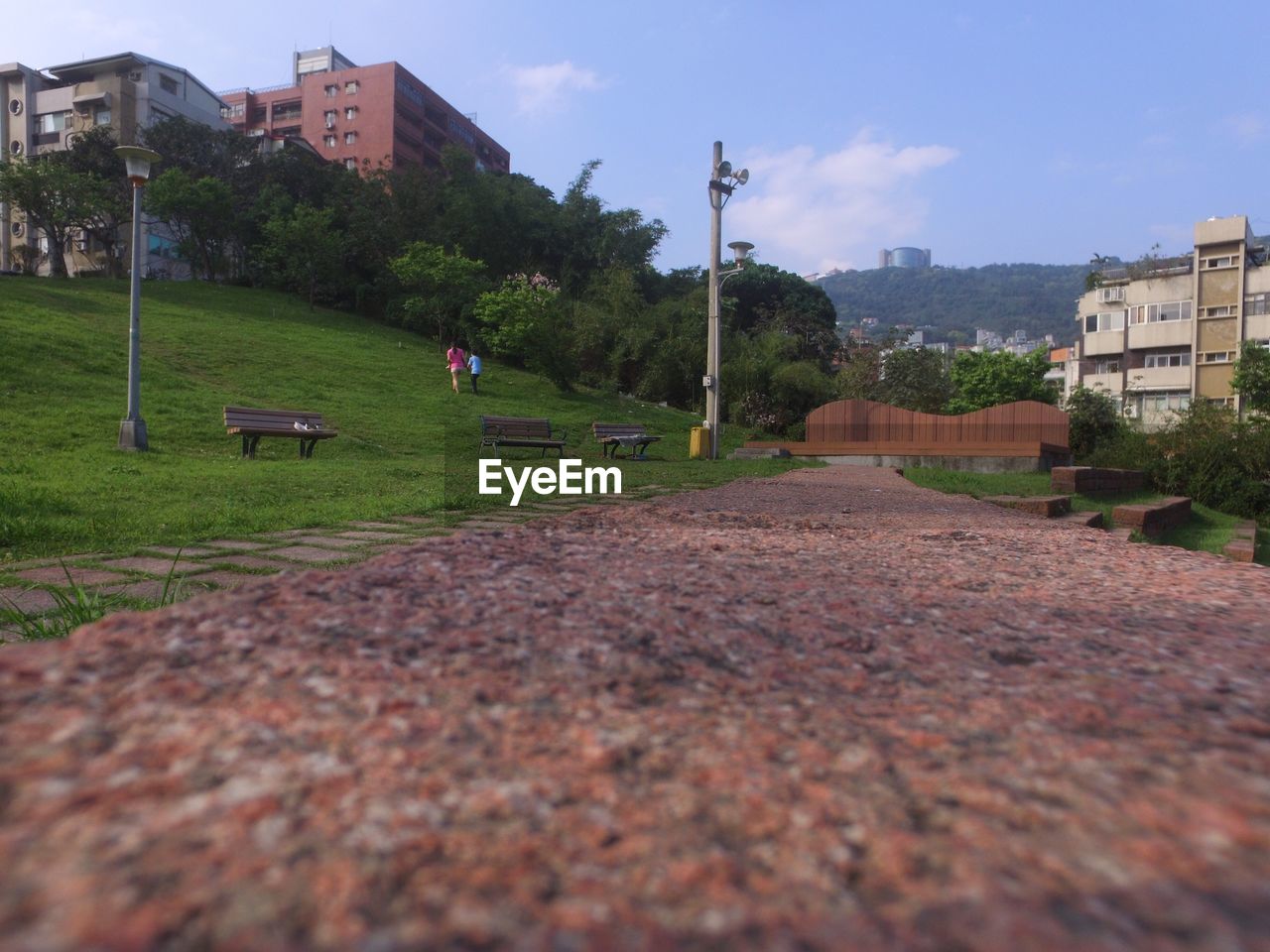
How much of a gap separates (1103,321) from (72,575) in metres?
56.8

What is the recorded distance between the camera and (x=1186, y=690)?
1646 mm

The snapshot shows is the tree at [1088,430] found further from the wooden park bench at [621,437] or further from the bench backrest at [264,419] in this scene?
the bench backrest at [264,419]

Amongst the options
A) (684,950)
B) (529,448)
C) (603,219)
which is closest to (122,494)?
(684,950)

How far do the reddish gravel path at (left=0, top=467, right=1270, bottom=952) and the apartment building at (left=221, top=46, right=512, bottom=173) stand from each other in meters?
60.7

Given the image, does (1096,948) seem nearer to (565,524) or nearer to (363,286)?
(565,524)

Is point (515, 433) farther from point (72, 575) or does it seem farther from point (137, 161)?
point (72, 575)

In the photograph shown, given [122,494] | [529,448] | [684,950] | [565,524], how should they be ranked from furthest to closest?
1. [529,448]
2. [122,494]
3. [565,524]
4. [684,950]

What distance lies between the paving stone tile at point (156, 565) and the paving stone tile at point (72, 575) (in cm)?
12

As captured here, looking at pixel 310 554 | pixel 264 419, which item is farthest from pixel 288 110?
pixel 310 554

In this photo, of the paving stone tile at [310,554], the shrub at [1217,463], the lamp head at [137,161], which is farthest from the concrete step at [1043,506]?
the lamp head at [137,161]

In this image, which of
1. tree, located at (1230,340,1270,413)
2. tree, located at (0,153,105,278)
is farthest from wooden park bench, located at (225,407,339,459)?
tree, located at (0,153,105,278)

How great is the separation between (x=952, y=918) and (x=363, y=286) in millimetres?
41312

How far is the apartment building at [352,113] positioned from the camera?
6197cm

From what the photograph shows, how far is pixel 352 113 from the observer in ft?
208
